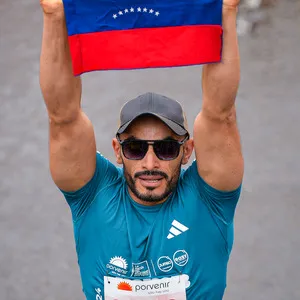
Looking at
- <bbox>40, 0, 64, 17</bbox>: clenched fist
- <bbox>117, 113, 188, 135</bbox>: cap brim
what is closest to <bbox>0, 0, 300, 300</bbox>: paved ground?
<bbox>117, 113, 188, 135</bbox>: cap brim

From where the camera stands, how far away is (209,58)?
11.2 ft

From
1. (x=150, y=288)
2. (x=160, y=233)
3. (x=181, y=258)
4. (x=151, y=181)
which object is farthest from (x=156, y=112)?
(x=150, y=288)

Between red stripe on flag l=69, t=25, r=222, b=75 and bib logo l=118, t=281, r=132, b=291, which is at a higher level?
red stripe on flag l=69, t=25, r=222, b=75

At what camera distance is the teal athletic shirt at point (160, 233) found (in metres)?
3.81

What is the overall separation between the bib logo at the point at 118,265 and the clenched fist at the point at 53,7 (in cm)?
107

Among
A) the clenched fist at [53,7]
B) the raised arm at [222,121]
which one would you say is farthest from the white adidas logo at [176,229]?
the clenched fist at [53,7]

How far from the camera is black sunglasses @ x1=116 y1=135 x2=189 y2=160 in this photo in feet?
12.3

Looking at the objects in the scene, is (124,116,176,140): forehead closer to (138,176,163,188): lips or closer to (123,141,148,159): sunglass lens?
(123,141,148,159): sunglass lens

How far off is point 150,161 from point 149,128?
15 centimetres

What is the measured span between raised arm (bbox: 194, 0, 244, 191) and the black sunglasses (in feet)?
0.35

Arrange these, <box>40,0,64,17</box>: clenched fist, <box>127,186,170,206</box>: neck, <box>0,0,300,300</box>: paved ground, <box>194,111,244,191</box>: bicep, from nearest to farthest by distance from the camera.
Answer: <box>40,0,64,17</box>: clenched fist, <box>194,111,244,191</box>: bicep, <box>127,186,170,206</box>: neck, <box>0,0,300,300</box>: paved ground

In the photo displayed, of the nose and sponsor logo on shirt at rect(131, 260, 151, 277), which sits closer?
the nose

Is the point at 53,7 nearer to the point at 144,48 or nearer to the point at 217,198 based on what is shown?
the point at 144,48

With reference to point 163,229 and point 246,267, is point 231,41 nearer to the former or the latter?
point 163,229
